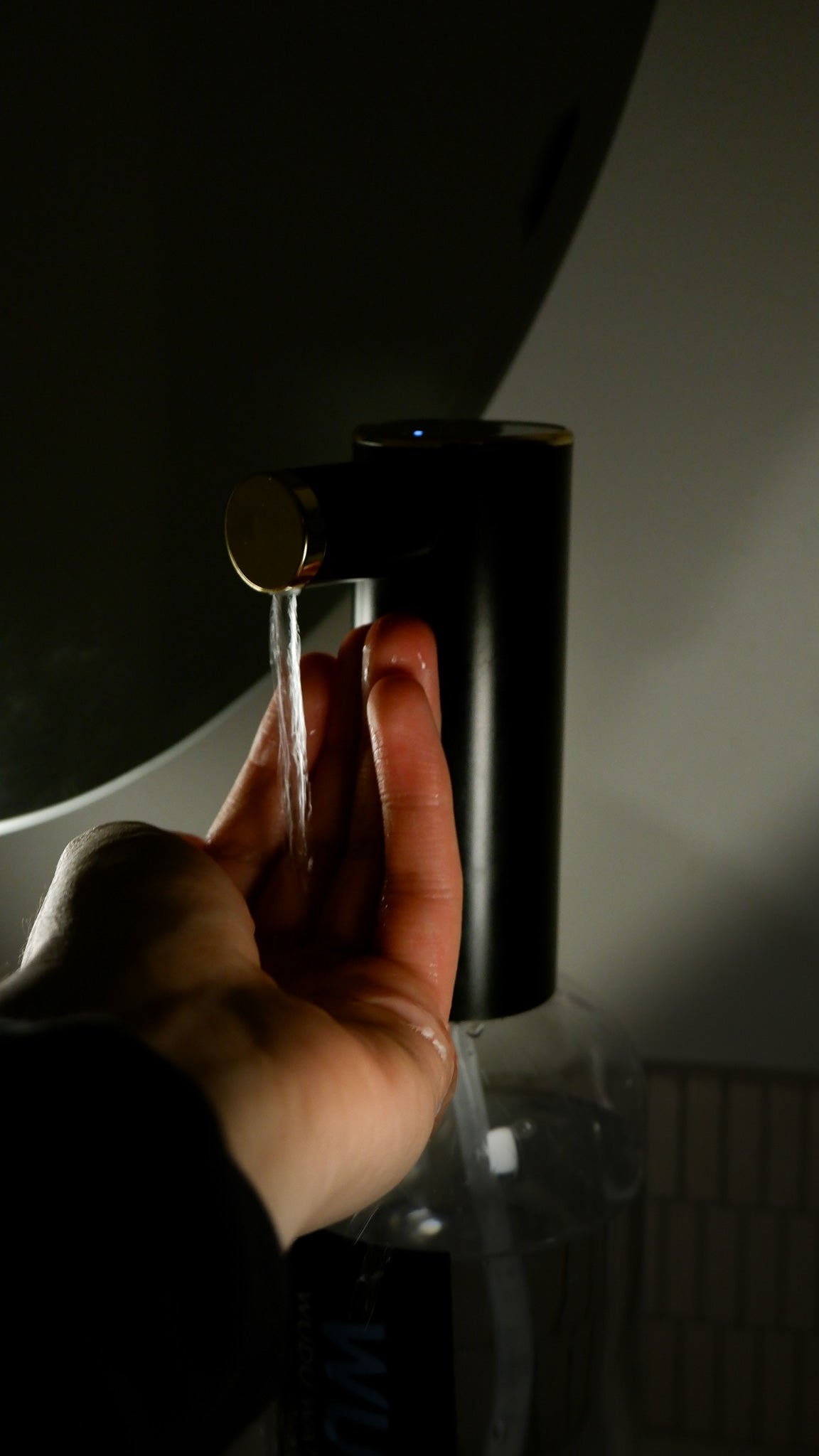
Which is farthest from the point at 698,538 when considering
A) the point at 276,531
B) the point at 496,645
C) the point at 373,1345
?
the point at 373,1345

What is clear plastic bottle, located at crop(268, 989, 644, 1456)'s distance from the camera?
0.57 meters

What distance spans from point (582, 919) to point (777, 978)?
11 cm

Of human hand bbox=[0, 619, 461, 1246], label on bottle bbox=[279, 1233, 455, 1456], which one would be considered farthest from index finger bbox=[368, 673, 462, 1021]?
label on bottle bbox=[279, 1233, 455, 1456]

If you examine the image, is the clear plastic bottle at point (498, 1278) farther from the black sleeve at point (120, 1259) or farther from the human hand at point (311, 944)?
the black sleeve at point (120, 1259)

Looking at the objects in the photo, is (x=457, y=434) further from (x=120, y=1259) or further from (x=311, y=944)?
(x=120, y=1259)

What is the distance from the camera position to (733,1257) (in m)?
0.78

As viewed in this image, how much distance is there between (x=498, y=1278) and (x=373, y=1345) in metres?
0.06

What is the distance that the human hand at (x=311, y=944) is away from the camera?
1.39ft

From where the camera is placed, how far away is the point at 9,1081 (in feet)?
1.17

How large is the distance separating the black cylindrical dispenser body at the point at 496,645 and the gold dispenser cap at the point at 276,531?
6 cm

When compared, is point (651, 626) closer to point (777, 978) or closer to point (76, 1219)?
point (777, 978)

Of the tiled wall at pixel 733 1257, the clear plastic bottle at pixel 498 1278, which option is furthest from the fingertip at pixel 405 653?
the tiled wall at pixel 733 1257

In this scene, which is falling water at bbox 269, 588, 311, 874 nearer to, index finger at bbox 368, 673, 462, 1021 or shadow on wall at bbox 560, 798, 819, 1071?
index finger at bbox 368, 673, 462, 1021

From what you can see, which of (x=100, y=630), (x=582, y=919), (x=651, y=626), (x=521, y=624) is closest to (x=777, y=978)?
(x=582, y=919)
